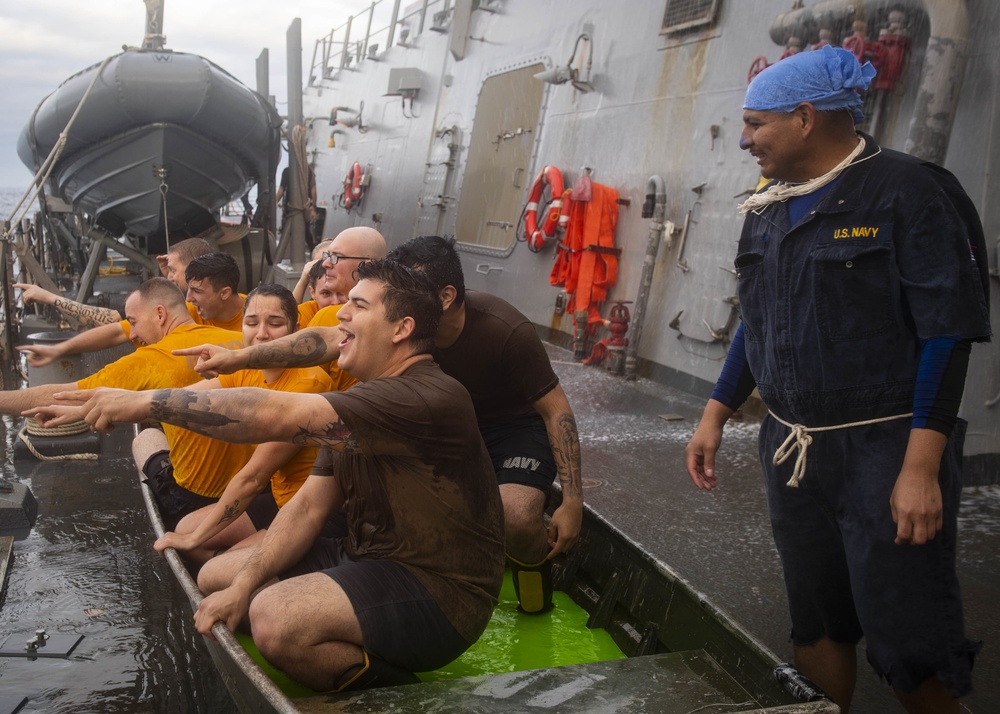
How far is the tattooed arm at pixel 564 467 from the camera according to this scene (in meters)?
3.51

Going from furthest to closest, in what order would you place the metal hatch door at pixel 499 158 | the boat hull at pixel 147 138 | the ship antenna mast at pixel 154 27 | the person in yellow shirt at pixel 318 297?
the metal hatch door at pixel 499 158, the ship antenna mast at pixel 154 27, the boat hull at pixel 147 138, the person in yellow shirt at pixel 318 297

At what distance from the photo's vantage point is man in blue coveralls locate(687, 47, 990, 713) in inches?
85.0

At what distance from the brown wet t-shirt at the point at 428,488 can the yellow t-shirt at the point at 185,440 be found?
4.14ft

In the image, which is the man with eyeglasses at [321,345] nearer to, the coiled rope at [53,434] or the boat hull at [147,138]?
the coiled rope at [53,434]

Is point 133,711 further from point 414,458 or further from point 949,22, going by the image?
point 949,22

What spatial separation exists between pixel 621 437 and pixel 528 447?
3251mm

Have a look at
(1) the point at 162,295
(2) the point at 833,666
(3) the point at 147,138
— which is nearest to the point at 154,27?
(3) the point at 147,138

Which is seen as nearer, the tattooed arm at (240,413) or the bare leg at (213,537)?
the tattooed arm at (240,413)

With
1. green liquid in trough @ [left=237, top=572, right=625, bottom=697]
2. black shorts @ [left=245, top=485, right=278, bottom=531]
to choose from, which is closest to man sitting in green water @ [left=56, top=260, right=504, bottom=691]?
green liquid in trough @ [left=237, top=572, right=625, bottom=697]

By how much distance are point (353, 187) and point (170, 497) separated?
1567 cm

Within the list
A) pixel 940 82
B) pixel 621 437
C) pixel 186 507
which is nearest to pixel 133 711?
pixel 186 507

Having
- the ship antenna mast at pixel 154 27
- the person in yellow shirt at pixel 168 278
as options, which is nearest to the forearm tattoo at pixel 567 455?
the person in yellow shirt at pixel 168 278

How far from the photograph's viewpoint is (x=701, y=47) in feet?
27.5

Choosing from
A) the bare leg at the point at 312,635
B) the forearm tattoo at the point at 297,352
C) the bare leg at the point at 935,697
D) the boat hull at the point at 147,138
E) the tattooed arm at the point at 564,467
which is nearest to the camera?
the bare leg at the point at 935,697
